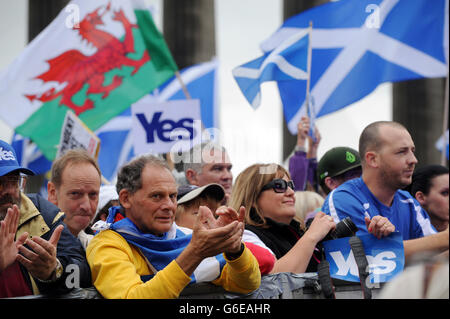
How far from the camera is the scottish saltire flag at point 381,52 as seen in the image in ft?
25.7

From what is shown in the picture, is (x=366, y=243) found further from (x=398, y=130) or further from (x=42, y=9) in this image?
(x=42, y=9)

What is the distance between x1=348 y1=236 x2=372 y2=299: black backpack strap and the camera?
150 inches

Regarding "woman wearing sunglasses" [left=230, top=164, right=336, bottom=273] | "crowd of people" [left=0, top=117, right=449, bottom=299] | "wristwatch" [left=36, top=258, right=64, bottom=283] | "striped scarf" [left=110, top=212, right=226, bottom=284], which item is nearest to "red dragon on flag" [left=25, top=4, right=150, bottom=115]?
"crowd of people" [left=0, top=117, right=449, bottom=299]

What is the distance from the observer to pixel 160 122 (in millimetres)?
8141

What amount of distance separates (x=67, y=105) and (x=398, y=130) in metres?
5.33

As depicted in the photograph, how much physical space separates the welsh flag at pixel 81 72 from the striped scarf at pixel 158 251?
16.5 feet

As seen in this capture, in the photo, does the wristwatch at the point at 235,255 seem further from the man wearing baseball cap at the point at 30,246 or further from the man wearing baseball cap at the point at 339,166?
the man wearing baseball cap at the point at 339,166

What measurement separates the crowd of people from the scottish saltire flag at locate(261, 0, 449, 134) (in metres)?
2.25

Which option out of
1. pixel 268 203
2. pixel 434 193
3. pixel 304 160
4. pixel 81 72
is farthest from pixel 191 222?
pixel 81 72

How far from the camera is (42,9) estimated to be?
14.9 m

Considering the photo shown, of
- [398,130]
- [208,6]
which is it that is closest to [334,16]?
[398,130]

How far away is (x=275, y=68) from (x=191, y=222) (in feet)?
9.91

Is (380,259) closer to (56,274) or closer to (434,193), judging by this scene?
(434,193)

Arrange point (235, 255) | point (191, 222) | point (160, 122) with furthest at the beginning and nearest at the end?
point (160, 122)
point (191, 222)
point (235, 255)
